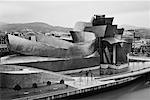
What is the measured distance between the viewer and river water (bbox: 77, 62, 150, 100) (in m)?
17.2

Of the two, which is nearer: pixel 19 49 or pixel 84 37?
pixel 19 49

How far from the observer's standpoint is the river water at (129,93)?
1725 centimetres

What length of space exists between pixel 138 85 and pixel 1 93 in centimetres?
1296

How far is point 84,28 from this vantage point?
2669cm

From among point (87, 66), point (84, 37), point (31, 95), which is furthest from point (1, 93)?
point (84, 37)

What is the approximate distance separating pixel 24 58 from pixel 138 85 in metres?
11.3

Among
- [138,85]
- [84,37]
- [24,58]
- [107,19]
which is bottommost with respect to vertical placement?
[138,85]

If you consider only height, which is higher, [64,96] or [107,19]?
[107,19]

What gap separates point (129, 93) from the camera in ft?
61.3

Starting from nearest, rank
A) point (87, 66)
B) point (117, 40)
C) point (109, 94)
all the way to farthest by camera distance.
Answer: point (109, 94)
point (87, 66)
point (117, 40)

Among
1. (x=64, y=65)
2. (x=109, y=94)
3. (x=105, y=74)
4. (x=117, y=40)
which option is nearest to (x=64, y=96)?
(x=109, y=94)

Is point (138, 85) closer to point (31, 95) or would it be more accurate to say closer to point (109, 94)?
point (109, 94)

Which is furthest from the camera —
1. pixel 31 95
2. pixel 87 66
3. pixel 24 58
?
pixel 87 66

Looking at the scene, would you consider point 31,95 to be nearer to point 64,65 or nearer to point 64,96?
point 64,96
